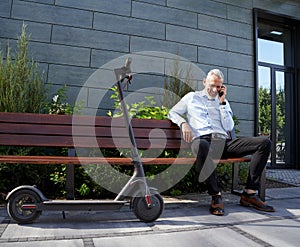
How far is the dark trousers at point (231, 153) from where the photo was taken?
2535mm

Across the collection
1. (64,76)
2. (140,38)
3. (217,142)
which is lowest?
(217,142)

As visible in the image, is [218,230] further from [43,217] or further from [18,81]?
[18,81]

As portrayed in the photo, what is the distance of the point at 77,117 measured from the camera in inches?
107

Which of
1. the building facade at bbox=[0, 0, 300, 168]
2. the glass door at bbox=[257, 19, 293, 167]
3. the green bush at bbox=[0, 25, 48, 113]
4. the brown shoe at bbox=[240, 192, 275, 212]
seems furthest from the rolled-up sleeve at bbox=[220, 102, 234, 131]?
the glass door at bbox=[257, 19, 293, 167]

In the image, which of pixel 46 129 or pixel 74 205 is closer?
pixel 74 205

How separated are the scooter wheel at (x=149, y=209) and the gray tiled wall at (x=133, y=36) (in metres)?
2.51

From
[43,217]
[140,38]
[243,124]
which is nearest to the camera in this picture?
[43,217]

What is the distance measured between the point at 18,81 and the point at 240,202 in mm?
2887

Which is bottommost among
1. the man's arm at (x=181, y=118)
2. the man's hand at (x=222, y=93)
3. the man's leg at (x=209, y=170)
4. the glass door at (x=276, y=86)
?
the man's leg at (x=209, y=170)

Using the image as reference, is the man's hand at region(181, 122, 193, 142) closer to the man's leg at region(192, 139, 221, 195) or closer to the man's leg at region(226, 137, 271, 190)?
the man's leg at region(192, 139, 221, 195)

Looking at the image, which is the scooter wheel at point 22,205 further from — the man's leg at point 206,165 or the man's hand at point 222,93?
the man's hand at point 222,93

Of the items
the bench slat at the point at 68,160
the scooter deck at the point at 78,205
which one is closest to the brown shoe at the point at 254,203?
the bench slat at the point at 68,160

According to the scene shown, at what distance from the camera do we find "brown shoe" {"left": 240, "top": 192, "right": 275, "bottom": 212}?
2.57m

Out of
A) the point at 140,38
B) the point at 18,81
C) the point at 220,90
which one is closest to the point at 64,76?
the point at 18,81
